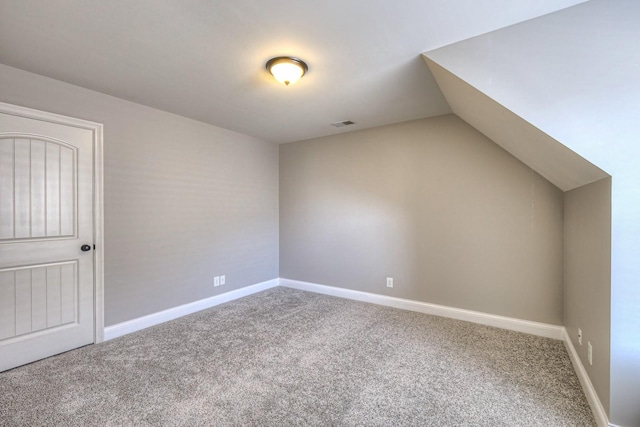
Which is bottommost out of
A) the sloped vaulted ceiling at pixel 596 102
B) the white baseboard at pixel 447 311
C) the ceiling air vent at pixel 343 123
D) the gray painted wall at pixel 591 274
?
the white baseboard at pixel 447 311

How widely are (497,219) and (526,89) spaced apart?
177cm

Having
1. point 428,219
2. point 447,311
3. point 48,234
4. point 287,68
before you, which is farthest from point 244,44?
point 447,311

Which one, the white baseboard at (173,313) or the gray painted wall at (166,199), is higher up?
the gray painted wall at (166,199)

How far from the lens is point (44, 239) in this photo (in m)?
2.54

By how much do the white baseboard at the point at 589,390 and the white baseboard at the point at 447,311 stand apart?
313mm

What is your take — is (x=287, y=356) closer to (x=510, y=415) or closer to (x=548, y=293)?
(x=510, y=415)

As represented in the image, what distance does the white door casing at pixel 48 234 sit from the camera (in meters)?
2.36

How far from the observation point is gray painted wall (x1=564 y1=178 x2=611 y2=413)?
1.67 metres

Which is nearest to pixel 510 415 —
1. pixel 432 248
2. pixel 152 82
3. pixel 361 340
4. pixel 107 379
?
pixel 361 340

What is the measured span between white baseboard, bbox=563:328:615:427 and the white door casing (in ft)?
13.2

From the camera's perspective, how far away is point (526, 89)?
1.81 metres

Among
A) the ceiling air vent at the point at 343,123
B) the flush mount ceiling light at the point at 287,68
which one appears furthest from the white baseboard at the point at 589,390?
the ceiling air vent at the point at 343,123

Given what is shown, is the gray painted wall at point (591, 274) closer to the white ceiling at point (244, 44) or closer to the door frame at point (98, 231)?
the white ceiling at point (244, 44)

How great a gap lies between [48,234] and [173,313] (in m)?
1.52
